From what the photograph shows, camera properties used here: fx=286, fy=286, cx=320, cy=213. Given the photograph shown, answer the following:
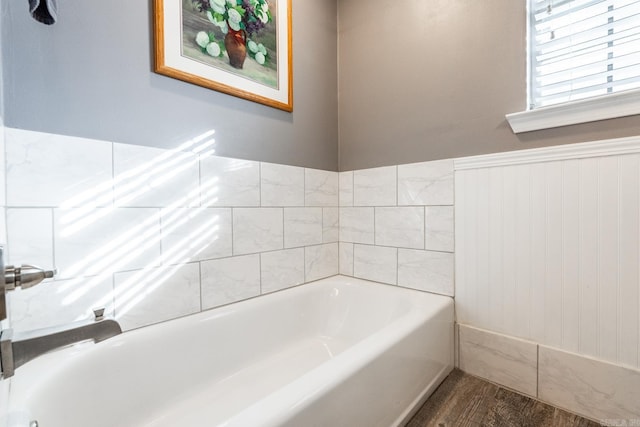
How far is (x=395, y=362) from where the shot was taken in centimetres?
105

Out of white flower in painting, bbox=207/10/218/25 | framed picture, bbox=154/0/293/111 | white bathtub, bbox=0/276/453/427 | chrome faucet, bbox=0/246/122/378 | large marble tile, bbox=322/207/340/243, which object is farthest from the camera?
large marble tile, bbox=322/207/340/243

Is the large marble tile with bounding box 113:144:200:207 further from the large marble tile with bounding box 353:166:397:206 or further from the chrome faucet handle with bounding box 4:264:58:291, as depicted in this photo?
the large marble tile with bounding box 353:166:397:206

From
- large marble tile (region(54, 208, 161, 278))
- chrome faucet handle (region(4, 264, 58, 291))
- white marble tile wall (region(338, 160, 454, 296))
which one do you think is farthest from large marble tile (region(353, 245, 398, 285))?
chrome faucet handle (region(4, 264, 58, 291))

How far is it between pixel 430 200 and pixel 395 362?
34.8 inches

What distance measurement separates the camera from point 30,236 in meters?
0.93

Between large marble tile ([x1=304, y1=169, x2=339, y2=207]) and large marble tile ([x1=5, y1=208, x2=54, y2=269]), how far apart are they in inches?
46.5

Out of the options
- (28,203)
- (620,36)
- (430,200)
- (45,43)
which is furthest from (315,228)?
(620,36)

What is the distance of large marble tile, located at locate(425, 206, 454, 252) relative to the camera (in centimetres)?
152

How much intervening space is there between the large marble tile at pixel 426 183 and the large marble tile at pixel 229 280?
0.92 meters

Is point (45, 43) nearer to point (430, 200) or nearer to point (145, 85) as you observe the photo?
point (145, 85)

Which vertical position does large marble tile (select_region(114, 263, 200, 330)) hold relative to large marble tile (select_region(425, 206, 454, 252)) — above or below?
below

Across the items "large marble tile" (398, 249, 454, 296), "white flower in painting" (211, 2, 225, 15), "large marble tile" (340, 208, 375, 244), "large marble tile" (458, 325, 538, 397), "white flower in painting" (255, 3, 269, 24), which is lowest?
"large marble tile" (458, 325, 538, 397)

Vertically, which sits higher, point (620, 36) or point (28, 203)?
point (620, 36)

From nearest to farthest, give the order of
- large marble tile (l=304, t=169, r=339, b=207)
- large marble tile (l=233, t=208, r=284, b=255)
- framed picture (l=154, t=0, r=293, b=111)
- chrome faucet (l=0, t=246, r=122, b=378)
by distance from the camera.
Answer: chrome faucet (l=0, t=246, r=122, b=378) → framed picture (l=154, t=0, r=293, b=111) → large marble tile (l=233, t=208, r=284, b=255) → large marble tile (l=304, t=169, r=339, b=207)
